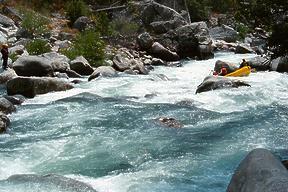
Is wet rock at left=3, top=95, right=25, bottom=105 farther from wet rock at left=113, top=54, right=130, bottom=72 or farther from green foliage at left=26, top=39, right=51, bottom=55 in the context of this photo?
wet rock at left=113, top=54, right=130, bottom=72

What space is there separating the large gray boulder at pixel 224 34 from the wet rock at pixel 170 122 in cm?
2374

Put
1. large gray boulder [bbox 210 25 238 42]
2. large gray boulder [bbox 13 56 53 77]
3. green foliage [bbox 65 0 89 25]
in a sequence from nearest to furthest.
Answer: large gray boulder [bbox 13 56 53 77] < green foliage [bbox 65 0 89 25] < large gray boulder [bbox 210 25 238 42]

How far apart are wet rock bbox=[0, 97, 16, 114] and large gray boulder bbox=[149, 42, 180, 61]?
44.8ft

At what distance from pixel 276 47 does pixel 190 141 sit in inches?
121

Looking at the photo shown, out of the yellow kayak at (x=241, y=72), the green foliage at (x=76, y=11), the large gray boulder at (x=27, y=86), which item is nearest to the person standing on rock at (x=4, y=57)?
the large gray boulder at (x=27, y=86)

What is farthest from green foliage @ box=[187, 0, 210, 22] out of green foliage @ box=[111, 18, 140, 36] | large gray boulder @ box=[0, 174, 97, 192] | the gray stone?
large gray boulder @ box=[0, 174, 97, 192]

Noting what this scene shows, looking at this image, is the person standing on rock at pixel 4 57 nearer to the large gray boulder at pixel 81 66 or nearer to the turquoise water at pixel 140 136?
the large gray boulder at pixel 81 66

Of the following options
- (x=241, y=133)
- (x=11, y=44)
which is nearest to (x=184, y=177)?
(x=241, y=133)

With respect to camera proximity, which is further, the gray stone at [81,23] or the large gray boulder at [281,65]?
the gray stone at [81,23]

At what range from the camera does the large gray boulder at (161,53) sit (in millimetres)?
25938

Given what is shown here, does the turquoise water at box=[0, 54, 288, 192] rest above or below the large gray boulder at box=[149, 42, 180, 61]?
above

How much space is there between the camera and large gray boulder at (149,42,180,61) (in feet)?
85.1

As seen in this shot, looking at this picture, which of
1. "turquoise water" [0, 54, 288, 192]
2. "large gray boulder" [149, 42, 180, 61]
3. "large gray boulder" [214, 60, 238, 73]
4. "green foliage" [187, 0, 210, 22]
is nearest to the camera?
"turquoise water" [0, 54, 288, 192]

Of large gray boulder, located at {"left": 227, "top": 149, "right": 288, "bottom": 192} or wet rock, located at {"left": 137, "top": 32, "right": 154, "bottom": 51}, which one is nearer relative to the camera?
large gray boulder, located at {"left": 227, "top": 149, "right": 288, "bottom": 192}
